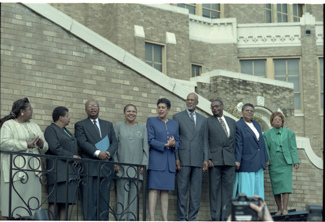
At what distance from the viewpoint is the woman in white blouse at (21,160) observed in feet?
27.7

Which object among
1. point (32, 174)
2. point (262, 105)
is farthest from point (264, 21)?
point (32, 174)

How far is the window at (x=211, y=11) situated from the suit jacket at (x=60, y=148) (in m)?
14.9

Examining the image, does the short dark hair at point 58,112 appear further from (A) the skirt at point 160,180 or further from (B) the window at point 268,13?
(B) the window at point 268,13

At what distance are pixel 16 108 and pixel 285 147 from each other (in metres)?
5.10

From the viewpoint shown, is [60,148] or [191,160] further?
[191,160]

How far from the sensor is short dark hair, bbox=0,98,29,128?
350 inches

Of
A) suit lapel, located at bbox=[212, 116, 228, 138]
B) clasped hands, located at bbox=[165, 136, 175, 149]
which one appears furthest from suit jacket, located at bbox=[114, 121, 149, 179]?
suit lapel, located at bbox=[212, 116, 228, 138]

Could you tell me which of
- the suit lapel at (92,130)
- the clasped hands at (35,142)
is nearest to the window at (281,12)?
the suit lapel at (92,130)

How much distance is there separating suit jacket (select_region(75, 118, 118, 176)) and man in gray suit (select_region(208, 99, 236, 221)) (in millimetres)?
1829

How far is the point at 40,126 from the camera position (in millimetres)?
9945

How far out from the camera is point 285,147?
11188mm

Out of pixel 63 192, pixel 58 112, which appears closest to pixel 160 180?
pixel 63 192

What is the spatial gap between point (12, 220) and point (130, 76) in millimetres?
3940

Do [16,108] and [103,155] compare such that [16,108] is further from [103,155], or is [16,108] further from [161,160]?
[161,160]
